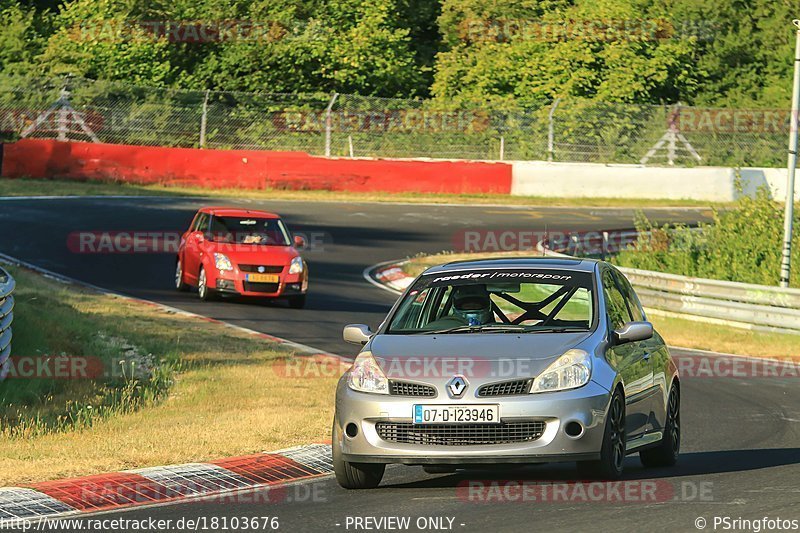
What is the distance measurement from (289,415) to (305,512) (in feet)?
15.0

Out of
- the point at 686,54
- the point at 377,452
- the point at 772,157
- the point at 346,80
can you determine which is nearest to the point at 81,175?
the point at 346,80

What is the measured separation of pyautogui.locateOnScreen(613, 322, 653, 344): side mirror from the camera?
31.5 feet

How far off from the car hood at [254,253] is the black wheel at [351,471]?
1362 cm

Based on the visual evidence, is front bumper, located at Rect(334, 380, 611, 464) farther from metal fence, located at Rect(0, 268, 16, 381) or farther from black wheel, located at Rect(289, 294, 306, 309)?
black wheel, located at Rect(289, 294, 306, 309)

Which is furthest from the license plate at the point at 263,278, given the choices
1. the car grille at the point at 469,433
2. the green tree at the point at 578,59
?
the green tree at the point at 578,59

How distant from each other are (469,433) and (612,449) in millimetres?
952

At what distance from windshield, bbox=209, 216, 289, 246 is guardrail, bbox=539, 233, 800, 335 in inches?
206

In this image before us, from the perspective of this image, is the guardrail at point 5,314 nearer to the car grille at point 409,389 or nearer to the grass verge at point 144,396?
the grass verge at point 144,396

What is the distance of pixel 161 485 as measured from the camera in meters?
9.56

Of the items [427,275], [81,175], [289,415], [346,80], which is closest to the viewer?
[427,275]

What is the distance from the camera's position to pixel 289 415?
13.1 meters

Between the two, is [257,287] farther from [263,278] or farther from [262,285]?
[263,278]

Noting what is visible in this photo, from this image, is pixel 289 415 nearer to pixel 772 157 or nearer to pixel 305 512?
pixel 305 512

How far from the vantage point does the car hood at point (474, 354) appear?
898 centimetres
